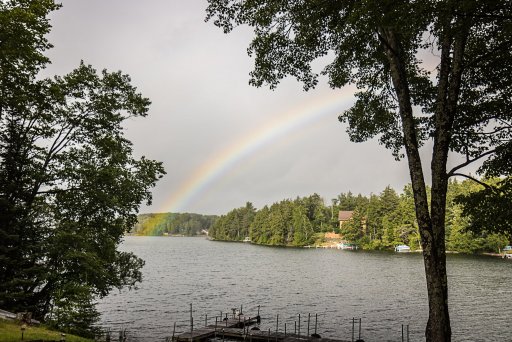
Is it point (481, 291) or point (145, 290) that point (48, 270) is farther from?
point (481, 291)

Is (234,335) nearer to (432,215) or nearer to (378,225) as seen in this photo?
(432,215)

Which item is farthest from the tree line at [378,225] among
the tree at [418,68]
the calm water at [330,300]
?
the tree at [418,68]

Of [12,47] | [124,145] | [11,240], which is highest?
[12,47]

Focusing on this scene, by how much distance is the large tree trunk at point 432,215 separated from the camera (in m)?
9.62

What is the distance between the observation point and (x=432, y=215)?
33.2ft

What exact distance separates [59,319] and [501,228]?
22.8 m

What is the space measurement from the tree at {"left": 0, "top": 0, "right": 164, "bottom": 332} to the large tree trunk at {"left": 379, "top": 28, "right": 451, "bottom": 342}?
17.7 meters

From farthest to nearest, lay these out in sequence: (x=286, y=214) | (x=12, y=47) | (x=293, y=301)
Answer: (x=286, y=214)
(x=293, y=301)
(x=12, y=47)

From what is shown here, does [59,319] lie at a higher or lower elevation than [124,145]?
lower

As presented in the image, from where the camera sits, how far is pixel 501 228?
38.4ft

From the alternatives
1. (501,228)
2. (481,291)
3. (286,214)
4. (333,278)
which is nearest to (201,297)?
(333,278)

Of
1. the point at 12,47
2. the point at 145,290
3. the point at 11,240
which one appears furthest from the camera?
the point at 145,290

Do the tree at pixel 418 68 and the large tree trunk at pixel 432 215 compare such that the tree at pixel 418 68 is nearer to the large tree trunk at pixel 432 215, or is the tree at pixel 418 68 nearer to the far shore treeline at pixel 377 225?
the large tree trunk at pixel 432 215

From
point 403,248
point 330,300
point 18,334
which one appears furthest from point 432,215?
point 403,248
